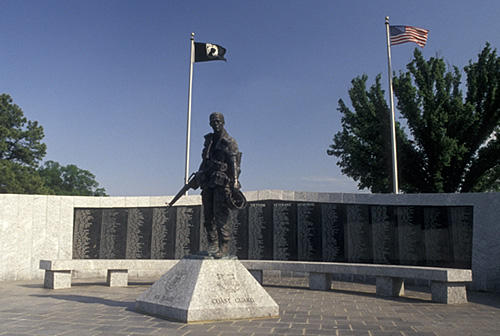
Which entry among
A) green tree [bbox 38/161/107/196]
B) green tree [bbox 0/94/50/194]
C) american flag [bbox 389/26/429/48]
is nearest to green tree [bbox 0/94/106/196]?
green tree [bbox 0/94/50/194]

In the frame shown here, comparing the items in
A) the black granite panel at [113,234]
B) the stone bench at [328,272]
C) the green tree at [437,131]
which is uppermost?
the green tree at [437,131]

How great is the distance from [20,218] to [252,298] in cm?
875

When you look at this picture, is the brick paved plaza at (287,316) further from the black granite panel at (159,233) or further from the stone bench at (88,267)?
the black granite panel at (159,233)

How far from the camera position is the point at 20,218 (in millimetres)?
12188

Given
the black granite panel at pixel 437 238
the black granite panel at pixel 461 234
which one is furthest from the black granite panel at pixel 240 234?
the black granite panel at pixel 461 234

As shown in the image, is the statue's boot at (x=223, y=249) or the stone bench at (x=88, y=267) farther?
the stone bench at (x=88, y=267)

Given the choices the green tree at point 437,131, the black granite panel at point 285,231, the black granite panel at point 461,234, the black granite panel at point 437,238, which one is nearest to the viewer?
the black granite panel at point 461,234

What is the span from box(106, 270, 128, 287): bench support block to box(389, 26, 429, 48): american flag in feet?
36.7

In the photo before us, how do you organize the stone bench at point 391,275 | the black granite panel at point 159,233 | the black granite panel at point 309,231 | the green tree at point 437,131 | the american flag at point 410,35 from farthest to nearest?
the green tree at point 437,131, the american flag at point 410,35, the black granite panel at point 159,233, the black granite panel at point 309,231, the stone bench at point 391,275

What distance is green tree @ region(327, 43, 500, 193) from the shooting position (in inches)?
736

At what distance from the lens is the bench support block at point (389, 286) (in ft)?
30.0

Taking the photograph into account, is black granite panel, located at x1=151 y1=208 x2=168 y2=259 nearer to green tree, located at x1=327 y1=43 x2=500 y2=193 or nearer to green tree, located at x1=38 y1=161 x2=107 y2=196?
green tree, located at x1=327 y1=43 x2=500 y2=193

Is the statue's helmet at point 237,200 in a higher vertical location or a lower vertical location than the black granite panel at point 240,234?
higher

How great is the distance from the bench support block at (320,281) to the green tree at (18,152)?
77.4ft
